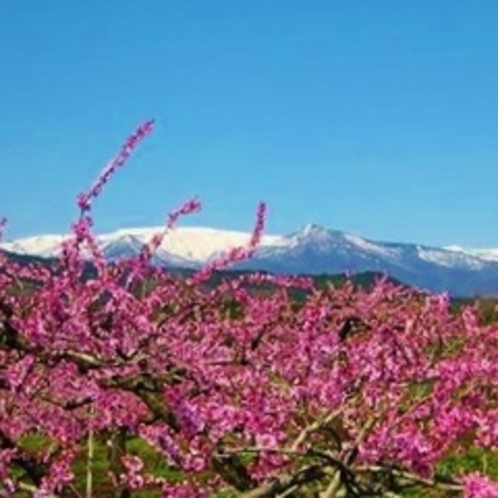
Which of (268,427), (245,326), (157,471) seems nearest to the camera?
(268,427)

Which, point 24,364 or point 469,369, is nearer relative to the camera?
point 24,364

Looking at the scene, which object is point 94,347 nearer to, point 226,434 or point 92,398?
point 92,398

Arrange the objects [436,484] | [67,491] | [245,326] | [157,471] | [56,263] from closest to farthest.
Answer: [436,484] → [56,263] → [67,491] → [245,326] → [157,471]

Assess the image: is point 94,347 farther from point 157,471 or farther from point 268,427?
point 157,471

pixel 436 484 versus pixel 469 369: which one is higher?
pixel 469 369

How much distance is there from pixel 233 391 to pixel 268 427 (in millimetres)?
398

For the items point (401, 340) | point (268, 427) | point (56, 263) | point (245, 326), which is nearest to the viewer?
point (268, 427)

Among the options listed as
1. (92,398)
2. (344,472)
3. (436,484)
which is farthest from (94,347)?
(436,484)

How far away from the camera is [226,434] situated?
6551 millimetres

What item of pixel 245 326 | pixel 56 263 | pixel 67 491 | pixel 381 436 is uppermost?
pixel 245 326

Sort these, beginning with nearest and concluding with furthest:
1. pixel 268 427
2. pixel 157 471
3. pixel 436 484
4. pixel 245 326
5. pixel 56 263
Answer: pixel 436 484 < pixel 268 427 < pixel 56 263 < pixel 245 326 < pixel 157 471

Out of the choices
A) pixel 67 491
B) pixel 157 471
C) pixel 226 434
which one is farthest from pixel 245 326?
pixel 157 471

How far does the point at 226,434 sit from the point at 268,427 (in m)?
0.28

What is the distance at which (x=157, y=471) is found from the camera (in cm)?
2256
